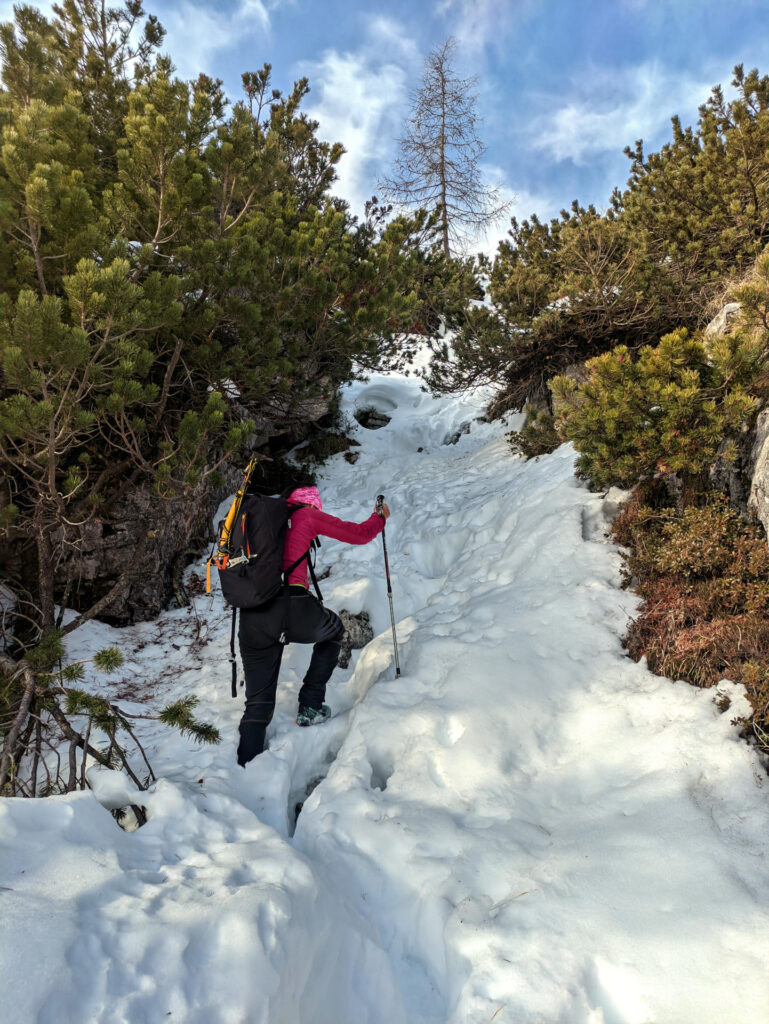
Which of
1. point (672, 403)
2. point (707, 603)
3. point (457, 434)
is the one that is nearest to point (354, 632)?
point (707, 603)

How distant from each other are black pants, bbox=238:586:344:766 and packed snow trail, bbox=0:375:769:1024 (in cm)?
25

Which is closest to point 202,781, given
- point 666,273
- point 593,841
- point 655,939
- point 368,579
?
point 593,841

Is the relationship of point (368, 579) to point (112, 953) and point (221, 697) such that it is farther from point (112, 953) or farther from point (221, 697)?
point (112, 953)

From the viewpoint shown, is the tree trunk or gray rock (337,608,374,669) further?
gray rock (337,608,374,669)

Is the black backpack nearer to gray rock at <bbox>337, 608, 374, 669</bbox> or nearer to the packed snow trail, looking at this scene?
the packed snow trail

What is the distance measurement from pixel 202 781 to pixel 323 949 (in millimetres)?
1645

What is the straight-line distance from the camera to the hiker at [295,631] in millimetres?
3918

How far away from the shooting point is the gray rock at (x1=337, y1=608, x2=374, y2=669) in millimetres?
5619

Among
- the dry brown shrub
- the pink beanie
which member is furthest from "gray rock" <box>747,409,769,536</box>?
the pink beanie

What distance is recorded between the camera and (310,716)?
4273mm

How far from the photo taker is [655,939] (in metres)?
2.12

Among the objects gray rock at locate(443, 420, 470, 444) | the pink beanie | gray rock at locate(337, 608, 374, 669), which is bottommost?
gray rock at locate(337, 608, 374, 669)

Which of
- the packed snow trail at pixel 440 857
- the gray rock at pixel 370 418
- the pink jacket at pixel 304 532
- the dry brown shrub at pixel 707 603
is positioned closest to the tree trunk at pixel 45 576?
the packed snow trail at pixel 440 857

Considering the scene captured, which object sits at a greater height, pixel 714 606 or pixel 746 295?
pixel 746 295
